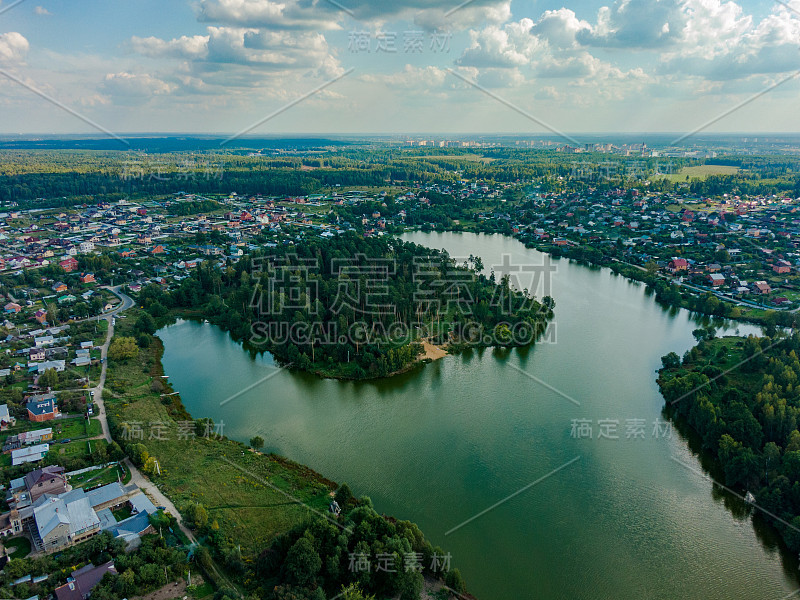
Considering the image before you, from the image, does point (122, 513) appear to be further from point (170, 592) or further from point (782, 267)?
point (782, 267)

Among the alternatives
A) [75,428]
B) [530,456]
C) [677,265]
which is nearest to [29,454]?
[75,428]

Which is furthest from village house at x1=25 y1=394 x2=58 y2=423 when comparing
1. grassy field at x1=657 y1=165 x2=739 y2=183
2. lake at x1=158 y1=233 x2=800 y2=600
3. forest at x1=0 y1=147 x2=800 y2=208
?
grassy field at x1=657 y1=165 x2=739 y2=183

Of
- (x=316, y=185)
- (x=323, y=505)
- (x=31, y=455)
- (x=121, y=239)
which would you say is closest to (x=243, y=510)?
(x=323, y=505)

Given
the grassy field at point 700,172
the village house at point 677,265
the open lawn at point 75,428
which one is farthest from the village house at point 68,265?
the grassy field at point 700,172

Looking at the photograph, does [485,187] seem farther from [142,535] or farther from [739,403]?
[142,535]

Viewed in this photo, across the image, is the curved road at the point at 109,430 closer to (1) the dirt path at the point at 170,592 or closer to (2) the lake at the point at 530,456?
(1) the dirt path at the point at 170,592
